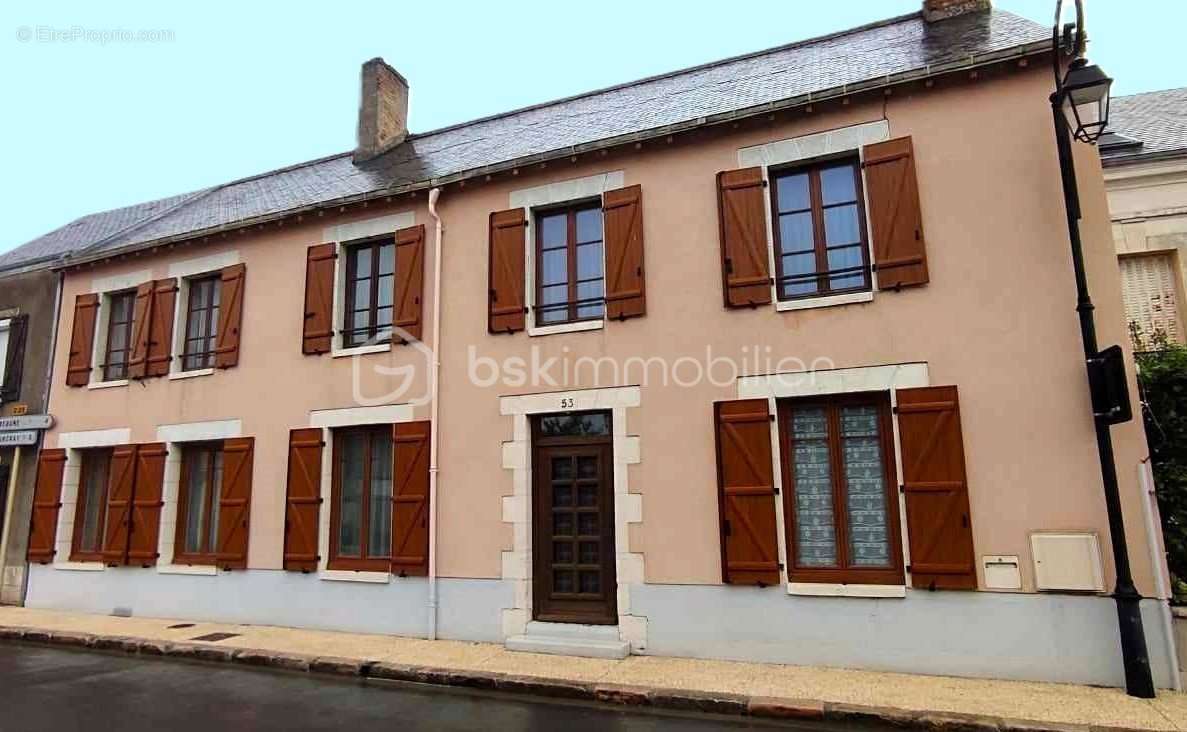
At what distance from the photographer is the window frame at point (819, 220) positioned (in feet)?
21.2

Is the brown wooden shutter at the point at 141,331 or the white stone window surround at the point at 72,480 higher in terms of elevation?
the brown wooden shutter at the point at 141,331

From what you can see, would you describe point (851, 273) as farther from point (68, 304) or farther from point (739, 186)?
point (68, 304)

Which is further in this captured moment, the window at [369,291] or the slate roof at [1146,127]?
the slate roof at [1146,127]

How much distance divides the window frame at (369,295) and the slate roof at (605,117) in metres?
0.60

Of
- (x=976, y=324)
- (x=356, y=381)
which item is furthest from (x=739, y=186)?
(x=356, y=381)

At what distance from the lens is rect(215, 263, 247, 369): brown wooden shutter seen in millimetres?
9000

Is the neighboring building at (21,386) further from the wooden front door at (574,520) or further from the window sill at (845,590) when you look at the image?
the window sill at (845,590)

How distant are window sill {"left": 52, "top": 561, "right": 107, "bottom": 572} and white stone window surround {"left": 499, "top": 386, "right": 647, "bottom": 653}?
612 cm

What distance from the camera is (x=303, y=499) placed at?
8.05 meters

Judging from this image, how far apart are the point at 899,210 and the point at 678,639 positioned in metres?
4.43

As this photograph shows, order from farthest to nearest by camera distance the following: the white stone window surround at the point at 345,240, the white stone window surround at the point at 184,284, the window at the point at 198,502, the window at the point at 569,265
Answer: the white stone window surround at the point at 184,284 < the window at the point at 198,502 < the white stone window surround at the point at 345,240 < the window at the point at 569,265

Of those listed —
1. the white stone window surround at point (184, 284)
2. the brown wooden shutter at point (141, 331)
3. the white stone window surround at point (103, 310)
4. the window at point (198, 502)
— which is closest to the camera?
the window at point (198, 502)

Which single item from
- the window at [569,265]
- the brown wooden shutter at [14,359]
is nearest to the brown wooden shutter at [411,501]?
the window at [569,265]

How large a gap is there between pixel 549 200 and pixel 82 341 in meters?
7.64
